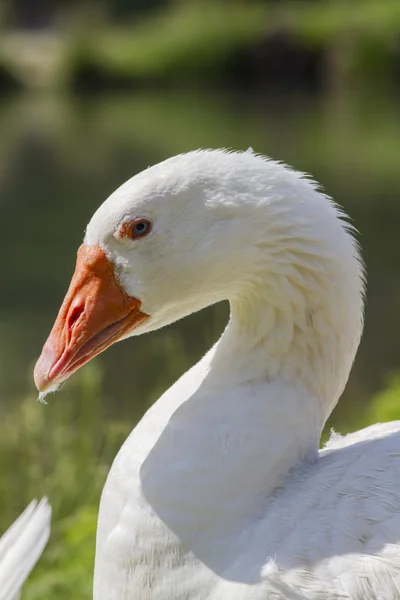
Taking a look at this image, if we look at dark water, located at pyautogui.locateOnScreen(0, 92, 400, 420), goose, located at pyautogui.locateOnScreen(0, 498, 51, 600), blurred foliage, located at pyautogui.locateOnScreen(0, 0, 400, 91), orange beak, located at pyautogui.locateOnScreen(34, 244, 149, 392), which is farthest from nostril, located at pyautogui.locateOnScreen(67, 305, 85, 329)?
blurred foliage, located at pyautogui.locateOnScreen(0, 0, 400, 91)

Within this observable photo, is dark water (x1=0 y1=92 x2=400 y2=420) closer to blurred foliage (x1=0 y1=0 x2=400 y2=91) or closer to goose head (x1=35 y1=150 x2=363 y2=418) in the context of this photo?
goose head (x1=35 y1=150 x2=363 y2=418)

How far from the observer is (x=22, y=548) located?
2936 millimetres

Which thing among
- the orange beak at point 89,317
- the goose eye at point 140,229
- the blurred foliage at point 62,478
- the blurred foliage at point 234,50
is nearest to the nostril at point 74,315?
the orange beak at point 89,317

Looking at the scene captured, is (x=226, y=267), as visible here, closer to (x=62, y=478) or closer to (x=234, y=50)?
(x=62, y=478)

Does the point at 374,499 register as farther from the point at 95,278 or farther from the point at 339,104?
the point at 339,104

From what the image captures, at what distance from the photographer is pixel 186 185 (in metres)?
2.45

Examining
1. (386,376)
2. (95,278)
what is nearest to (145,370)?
(386,376)

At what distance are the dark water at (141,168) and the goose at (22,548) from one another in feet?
6.88

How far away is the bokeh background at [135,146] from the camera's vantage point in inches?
195

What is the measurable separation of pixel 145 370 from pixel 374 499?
18.8 feet

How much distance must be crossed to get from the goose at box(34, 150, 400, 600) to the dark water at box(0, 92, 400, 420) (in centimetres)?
246

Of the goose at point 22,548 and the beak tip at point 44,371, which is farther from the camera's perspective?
the goose at point 22,548

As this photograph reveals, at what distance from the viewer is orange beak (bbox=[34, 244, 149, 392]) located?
2.52 meters

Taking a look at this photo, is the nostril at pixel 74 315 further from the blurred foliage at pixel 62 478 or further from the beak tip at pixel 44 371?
the blurred foliage at pixel 62 478
